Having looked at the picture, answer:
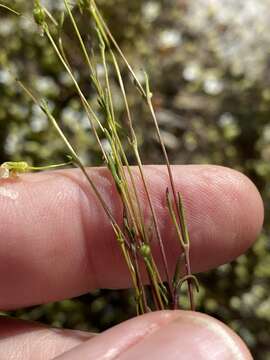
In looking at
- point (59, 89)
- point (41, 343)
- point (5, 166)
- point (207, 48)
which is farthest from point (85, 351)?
point (207, 48)

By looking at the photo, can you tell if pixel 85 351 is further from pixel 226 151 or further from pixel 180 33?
pixel 180 33

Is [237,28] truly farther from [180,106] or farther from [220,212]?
[220,212]

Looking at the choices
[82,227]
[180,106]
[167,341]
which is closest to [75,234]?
[82,227]

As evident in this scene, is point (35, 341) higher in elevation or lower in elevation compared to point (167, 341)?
lower

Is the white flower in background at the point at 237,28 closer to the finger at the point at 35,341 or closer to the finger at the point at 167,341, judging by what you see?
the finger at the point at 35,341

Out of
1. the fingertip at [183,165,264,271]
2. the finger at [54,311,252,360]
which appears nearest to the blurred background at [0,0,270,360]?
the fingertip at [183,165,264,271]

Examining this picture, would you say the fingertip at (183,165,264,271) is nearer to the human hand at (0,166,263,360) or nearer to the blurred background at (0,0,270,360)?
the human hand at (0,166,263,360)

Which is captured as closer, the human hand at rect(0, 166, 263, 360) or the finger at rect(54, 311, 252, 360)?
the finger at rect(54, 311, 252, 360)
